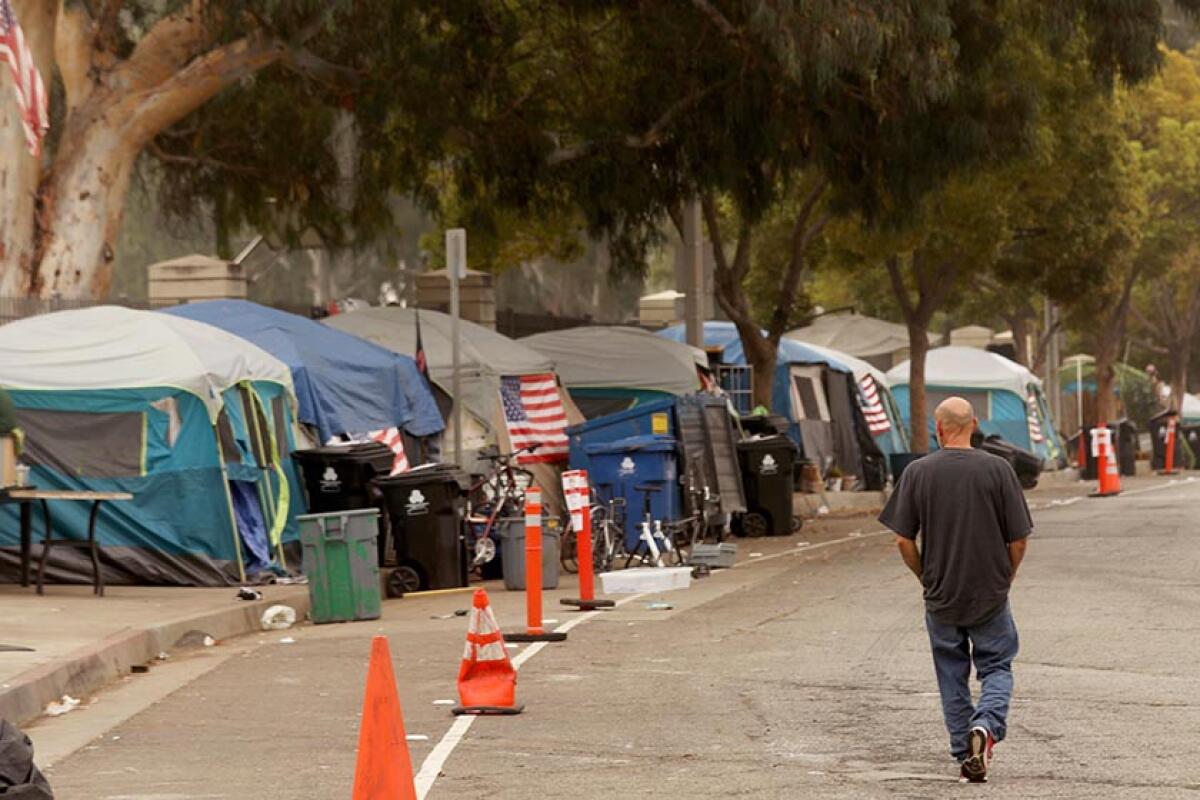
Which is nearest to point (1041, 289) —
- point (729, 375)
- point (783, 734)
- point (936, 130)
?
point (729, 375)

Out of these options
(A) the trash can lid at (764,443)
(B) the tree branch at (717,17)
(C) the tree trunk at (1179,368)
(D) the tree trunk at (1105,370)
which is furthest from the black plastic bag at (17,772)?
(C) the tree trunk at (1179,368)

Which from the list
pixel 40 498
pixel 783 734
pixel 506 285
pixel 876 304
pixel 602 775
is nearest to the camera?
pixel 602 775

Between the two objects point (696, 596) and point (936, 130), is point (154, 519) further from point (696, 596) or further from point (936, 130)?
point (936, 130)

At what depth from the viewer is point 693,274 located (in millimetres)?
35125

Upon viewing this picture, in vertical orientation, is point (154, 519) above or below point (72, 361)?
below

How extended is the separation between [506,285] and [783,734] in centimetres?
7073

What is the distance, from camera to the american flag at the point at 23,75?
17.2 m

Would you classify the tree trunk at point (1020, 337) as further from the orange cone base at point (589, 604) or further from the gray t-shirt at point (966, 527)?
the gray t-shirt at point (966, 527)

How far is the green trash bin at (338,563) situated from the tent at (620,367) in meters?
12.5

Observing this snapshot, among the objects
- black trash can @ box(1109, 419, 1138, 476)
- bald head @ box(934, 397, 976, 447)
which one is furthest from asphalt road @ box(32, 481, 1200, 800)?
black trash can @ box(1109, 419, 1138, 476)

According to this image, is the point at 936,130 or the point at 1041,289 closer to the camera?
the point at 936,130

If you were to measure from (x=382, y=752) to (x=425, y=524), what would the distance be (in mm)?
13228

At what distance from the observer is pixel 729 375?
3762cm

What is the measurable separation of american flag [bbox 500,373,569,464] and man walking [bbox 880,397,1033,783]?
58.7ft
